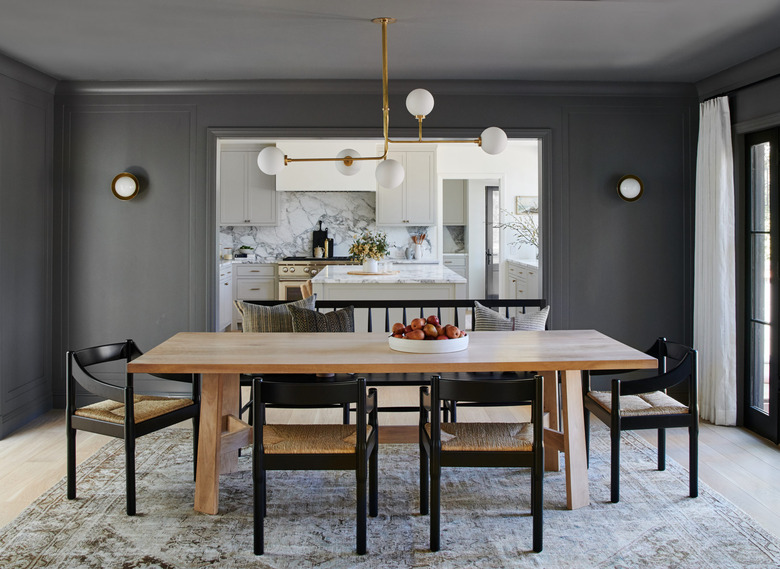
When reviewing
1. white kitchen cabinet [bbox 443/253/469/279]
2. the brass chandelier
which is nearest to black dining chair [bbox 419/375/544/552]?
the brass chandelier

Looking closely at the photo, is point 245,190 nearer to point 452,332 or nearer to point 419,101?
point 419,101

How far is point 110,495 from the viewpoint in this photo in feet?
10.5

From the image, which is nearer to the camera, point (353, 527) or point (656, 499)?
point (353, 527)

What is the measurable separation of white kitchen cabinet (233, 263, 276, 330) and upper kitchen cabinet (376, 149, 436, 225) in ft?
5.22

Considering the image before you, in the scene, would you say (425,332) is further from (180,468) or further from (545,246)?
(545,246)

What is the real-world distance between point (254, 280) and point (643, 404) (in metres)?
6.20

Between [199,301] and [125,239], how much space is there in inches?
28.3

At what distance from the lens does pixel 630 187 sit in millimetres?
4859

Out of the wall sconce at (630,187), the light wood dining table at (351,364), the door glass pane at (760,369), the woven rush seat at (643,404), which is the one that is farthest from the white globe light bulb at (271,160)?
the door glass pane at (760,369)

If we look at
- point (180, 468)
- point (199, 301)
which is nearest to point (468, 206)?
point (199, 301)

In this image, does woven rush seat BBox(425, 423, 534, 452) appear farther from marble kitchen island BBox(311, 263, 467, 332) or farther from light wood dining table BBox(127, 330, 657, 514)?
marble kitchen island BBox(311, 263, 467, 332)

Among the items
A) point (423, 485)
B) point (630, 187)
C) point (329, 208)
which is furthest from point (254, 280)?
point (423, 485)

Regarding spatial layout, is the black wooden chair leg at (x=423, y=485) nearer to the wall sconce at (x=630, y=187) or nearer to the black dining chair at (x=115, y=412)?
the black dining chair at (x=115, y=412)

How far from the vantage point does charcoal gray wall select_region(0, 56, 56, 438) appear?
4277mm
